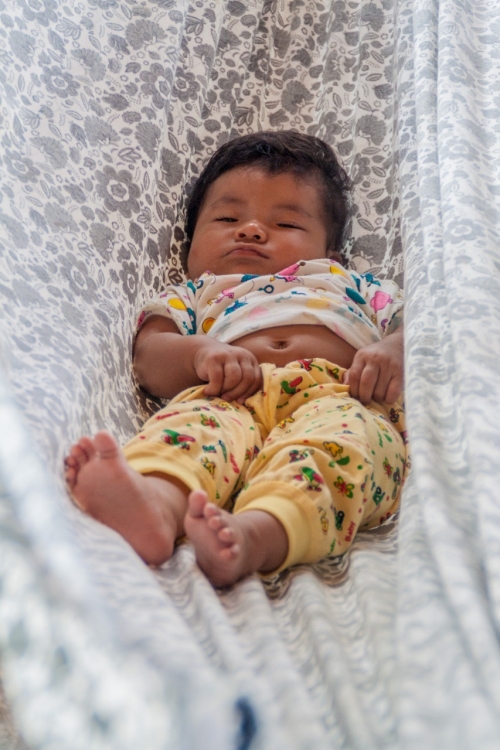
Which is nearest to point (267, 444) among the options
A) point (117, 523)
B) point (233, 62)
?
point (117, 523)

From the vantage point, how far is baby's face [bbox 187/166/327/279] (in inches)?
54.7

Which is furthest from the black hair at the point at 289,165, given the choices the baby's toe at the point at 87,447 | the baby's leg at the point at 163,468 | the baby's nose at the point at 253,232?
the baby's toe at the point at 87,447

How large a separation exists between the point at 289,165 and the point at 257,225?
173 millimetres

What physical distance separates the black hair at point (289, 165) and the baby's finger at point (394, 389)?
0.49 metres

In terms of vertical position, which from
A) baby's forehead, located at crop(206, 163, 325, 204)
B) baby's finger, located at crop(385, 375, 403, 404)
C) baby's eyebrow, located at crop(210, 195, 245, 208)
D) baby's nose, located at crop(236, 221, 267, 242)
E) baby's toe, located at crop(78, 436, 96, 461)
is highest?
baby's forehead, located at crop(206, 163, 325, 204)

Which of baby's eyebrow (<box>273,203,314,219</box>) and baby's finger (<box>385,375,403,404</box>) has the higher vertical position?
baby's eyebrow (<box>273,203,314,219</box>)

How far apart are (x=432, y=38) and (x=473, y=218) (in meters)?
0.59

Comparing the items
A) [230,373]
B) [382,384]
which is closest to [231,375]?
[230,373]

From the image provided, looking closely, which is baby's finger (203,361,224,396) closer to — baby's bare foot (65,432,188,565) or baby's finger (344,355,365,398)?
baby's finger (344,355,365,398)

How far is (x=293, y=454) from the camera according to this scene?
0.87 meters

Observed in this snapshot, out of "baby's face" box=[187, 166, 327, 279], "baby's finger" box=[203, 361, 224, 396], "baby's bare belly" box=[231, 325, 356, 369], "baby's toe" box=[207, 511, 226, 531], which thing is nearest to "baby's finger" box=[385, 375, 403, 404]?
"baby's bare belly" box=[231, 325, 356, 369]

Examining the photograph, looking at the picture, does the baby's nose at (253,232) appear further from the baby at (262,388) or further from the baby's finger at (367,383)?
the baby's finger at (367,383)

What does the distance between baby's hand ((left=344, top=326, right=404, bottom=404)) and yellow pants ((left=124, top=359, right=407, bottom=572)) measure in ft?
0.06

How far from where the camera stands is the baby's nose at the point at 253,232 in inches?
54.6
